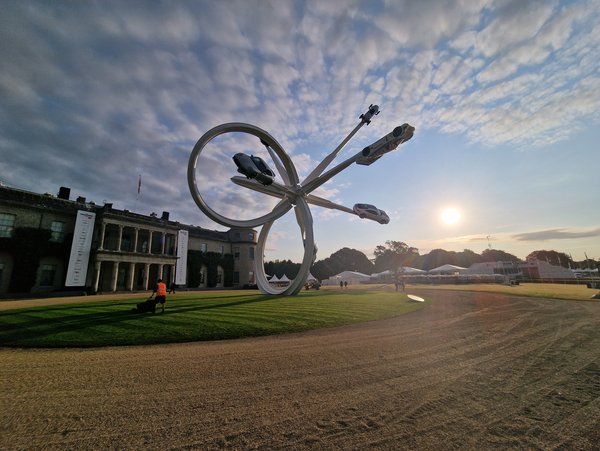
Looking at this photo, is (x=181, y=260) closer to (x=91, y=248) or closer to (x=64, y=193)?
(x=91, y=248)

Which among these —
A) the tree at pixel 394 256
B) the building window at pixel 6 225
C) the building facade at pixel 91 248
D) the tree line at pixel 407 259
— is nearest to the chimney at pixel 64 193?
the building facade at pixel 91 248

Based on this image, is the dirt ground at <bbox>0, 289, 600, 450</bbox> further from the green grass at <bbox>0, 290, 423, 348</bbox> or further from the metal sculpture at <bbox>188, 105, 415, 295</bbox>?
the metal sculpture at <bbox>188, 105, 415, 295</bbox>

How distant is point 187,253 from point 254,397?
1766 inches

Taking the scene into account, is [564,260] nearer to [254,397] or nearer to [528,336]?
[528,336]

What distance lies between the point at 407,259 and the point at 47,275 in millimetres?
112149

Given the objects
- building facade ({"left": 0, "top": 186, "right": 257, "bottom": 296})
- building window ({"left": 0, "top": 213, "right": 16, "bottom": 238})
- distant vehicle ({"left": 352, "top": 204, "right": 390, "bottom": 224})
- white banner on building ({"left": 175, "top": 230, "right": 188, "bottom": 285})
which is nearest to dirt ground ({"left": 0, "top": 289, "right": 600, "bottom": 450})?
distant vehicle ({"left": 352, "top": 204, "right": 390, "bottom": 224})

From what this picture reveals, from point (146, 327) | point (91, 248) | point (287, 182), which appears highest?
point (287, 182)

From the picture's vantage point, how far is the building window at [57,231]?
32.2 m

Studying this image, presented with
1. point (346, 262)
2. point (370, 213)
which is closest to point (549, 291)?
point (370, 213)

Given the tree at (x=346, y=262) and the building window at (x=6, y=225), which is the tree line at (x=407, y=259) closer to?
the tree at (x=346, y=262)

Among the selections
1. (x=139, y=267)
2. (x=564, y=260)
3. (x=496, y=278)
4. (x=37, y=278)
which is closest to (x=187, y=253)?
(x=139, y=267)

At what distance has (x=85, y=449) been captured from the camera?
123 inches

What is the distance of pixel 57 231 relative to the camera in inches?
1289

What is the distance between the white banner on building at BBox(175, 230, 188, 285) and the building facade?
16 centimetres
